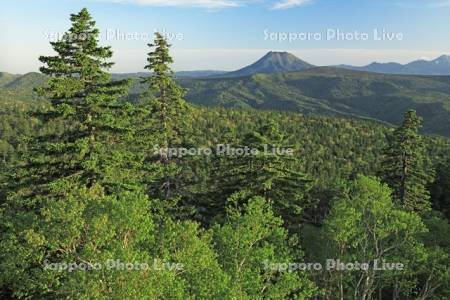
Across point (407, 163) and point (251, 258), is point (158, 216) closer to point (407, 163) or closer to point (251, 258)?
point (251, 258)

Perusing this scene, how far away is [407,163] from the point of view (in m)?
48.1

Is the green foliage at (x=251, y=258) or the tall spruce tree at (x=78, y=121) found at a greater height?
the tall spruce tree at (x=78, y=121)

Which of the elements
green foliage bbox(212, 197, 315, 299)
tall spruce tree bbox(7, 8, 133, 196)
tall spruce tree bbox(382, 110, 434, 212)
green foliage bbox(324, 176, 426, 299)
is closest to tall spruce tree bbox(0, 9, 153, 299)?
tall spruce tree bbox(7, 8, 133, 196)

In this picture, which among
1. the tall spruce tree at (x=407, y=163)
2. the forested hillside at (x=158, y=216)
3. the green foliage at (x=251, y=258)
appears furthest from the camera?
the tall spruce tree at (x=407, y=163)

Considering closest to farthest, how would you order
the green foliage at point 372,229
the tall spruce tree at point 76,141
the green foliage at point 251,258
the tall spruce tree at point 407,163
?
the green foliage at point 251,258, the tall spruce tree at point 76,141, the green foliage at point 372,229, the tall spruce tree at point 407,163

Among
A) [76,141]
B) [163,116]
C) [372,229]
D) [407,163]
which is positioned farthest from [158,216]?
[407,163]

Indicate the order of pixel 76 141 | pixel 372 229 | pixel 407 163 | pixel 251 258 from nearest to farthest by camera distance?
pixel 251 258 → pixel 76 141 → pixel 372 229 → pixel 407 163

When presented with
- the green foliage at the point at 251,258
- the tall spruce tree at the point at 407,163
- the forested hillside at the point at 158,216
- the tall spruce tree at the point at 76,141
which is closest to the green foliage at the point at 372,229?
the forested hillside at the point at 158,216

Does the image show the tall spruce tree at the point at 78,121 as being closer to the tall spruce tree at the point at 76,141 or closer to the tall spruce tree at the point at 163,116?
the tall spruce tree at the point at 76,141

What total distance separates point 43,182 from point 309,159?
140461 millimetres

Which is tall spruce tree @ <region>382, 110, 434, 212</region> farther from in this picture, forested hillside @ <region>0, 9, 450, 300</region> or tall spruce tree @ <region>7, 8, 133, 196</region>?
tall spruce tree @ <region>7, 8, 133, 196</region>

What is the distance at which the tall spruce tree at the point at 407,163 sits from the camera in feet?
152

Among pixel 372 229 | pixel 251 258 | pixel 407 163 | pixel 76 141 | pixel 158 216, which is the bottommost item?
pixel 372 229

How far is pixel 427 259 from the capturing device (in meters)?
28.7
